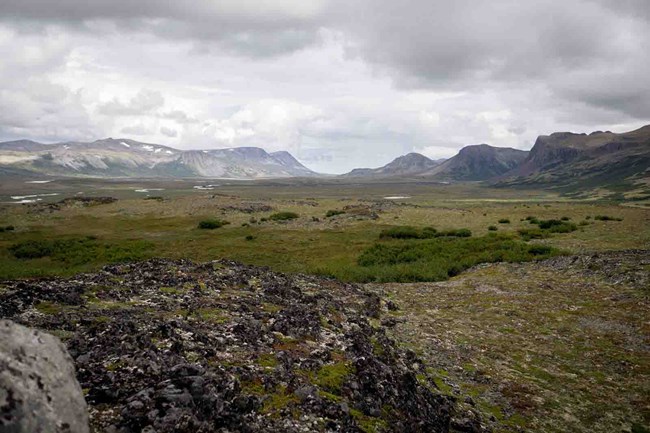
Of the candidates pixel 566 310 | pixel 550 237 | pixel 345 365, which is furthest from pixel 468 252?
pixel 345 365

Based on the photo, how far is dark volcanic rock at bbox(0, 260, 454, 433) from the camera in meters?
11.2

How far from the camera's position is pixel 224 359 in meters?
15.6

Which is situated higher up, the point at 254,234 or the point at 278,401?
the point at 278,401

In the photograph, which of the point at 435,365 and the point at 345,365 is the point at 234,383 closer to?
the point at 345,365

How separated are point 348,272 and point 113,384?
34903 mm

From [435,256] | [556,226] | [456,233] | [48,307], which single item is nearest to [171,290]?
[48,307]

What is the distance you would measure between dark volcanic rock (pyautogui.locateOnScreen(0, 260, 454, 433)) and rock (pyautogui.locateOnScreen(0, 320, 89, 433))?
2388mm

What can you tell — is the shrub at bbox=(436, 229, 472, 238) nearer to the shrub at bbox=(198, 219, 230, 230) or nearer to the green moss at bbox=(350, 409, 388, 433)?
the shrub at bbox=(198, 219, 230, 230)

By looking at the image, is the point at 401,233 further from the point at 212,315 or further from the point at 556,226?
the point at 212,315

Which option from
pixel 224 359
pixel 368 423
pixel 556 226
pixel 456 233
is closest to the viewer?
pixel 368 423

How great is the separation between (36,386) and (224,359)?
8.75 metres

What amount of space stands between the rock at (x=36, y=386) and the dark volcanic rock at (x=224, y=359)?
239 centimetres

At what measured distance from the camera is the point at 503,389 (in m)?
18.7

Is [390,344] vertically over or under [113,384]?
under
